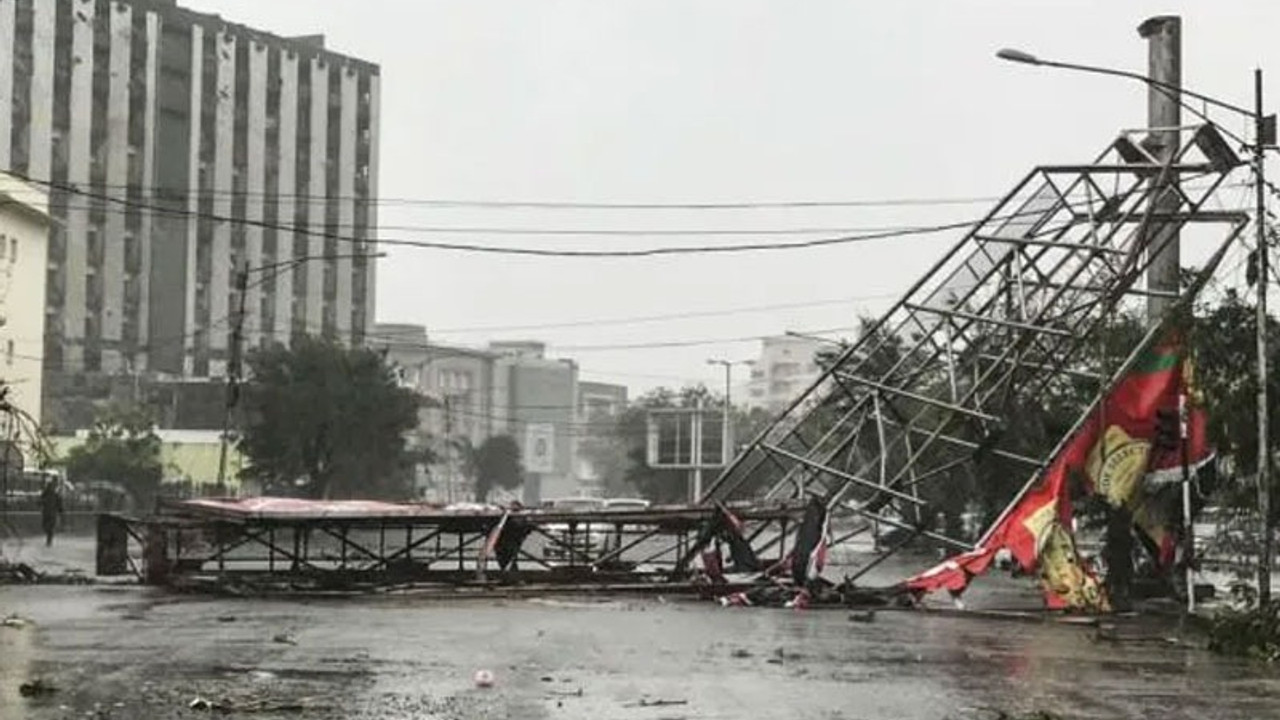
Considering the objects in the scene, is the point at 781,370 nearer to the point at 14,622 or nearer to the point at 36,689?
the point at 14,622

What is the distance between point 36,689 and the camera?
13.8m

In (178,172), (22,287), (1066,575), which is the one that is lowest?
(1066,575)

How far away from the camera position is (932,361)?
3112 cm

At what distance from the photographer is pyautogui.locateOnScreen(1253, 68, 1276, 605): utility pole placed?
71.8 ft

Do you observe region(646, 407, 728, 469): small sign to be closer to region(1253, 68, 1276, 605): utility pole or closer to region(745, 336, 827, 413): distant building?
region(1253, 68, 1276, 605): utility pole

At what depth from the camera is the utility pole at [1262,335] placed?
21.9 metres

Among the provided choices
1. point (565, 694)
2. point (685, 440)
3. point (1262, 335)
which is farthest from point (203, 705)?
point (685, 440)

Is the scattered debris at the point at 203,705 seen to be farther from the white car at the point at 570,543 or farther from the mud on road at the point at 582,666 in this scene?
the white car at the point at 570,543

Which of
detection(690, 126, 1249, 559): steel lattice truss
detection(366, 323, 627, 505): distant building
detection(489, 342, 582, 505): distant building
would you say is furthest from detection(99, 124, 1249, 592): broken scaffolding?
detection(489, 342, 582, 505): distant building

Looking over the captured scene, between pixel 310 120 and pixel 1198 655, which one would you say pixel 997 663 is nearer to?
pixel 1198 655

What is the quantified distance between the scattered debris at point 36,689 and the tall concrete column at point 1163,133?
63.4 ft

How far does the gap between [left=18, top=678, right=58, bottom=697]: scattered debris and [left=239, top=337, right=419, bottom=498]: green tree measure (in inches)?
2282

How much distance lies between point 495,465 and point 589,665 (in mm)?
112571

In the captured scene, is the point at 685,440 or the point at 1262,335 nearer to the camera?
the point at 1262,335
